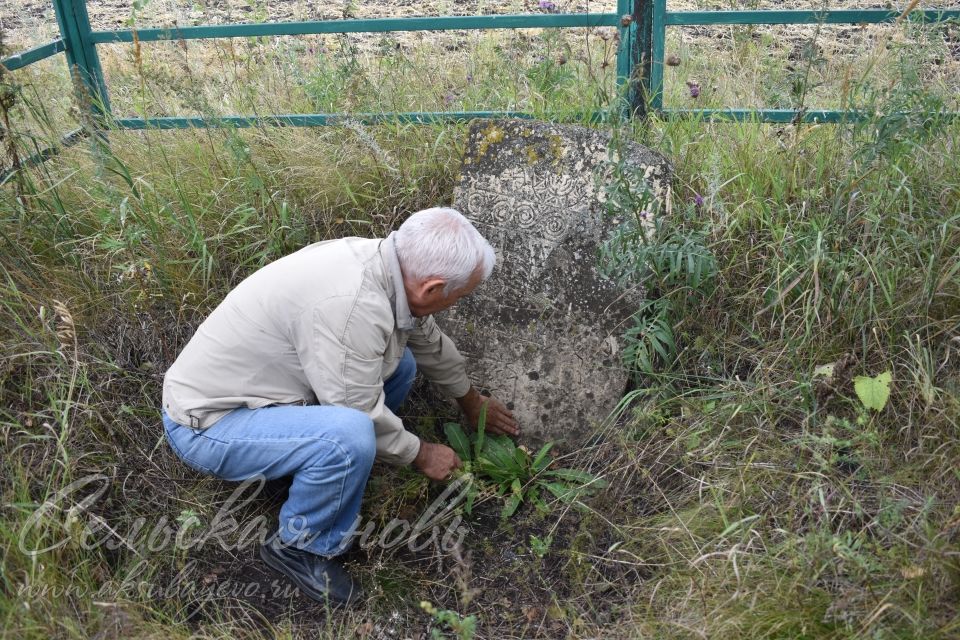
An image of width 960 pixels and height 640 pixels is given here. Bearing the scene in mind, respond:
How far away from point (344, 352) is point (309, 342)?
0.42ft

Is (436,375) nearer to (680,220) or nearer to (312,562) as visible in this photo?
(312,562)

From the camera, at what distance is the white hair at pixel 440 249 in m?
2.66

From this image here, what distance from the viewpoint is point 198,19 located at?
545cm

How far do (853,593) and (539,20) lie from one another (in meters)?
2.88

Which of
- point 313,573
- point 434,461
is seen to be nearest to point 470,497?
point 434,461

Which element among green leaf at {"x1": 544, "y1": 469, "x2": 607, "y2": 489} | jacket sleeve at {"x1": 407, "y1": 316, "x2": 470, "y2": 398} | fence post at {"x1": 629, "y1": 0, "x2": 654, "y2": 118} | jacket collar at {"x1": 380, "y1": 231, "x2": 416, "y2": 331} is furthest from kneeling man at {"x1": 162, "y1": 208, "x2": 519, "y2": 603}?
fence post at {"x1": 629, "y1": 0, "x2": 654, "y2": 118}

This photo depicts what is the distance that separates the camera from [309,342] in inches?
106

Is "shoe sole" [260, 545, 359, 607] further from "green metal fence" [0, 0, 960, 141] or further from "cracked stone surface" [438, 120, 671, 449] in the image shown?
"green metal fence" [0, 0, 960, 141]

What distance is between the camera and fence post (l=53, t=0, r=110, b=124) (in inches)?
175

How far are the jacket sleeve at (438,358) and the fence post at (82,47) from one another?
2.36m

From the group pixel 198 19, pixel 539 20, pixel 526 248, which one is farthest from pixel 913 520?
pixel 198 19

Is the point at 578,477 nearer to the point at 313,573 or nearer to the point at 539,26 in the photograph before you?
the point at 313,573

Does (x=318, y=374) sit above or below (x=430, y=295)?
below

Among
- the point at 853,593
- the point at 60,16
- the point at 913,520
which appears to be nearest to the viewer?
the point at 853,593
